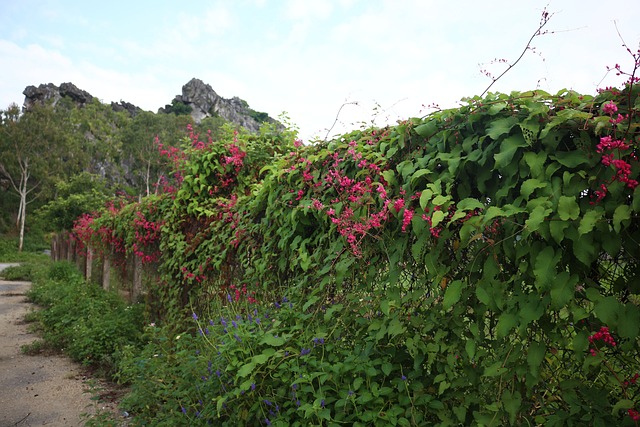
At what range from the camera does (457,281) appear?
225cm

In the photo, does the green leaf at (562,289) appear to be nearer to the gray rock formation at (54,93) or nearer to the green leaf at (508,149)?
the green leaf at (508,149)

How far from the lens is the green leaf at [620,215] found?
70.5 inches

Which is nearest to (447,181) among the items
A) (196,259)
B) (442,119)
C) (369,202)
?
(442,119)

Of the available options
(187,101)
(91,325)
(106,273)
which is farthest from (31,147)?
(91,325)

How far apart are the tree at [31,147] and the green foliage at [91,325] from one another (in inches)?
1270

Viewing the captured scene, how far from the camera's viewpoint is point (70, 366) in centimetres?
609

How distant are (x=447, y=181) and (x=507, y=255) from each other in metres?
0.50

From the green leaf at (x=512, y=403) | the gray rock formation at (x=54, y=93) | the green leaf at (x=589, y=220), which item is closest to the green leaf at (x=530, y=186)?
the green leaf at (x=589, y=220)

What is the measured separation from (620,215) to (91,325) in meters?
7.39

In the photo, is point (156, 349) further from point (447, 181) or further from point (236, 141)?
point (447, 181)

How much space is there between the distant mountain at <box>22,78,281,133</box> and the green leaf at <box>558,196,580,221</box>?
63.0 m

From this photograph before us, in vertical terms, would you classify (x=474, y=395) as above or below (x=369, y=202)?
below

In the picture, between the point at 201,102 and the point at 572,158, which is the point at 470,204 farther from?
the point at 201,102

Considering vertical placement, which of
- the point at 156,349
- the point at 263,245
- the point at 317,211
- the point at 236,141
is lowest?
the point at 156,349
